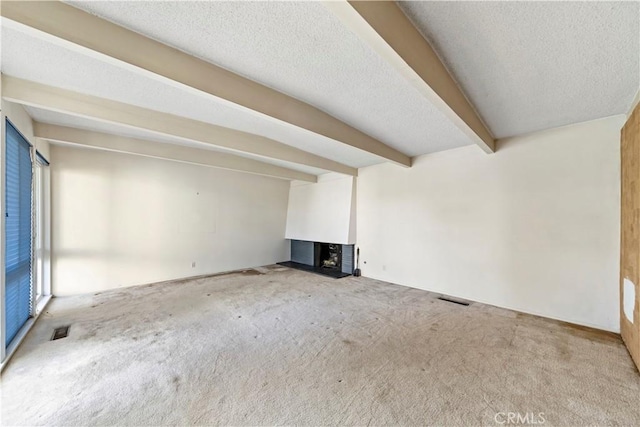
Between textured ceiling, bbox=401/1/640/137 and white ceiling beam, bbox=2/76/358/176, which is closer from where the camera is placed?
textured ceiling, bbox=401/1/640/137

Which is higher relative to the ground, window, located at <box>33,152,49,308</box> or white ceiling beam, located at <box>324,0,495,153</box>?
white ceiling beam, located at <box>324,0,495,153</box>

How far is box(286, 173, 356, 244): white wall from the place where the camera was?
578 cm

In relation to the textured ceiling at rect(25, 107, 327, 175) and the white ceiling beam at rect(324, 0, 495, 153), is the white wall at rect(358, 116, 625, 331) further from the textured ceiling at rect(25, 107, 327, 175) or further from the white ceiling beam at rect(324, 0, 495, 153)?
the textured ceiling at rect(25, 107, 327, 175)

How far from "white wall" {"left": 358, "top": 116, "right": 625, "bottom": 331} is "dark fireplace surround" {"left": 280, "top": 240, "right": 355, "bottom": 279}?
3.85 ft

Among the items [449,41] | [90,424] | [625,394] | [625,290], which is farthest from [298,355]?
[625,290]

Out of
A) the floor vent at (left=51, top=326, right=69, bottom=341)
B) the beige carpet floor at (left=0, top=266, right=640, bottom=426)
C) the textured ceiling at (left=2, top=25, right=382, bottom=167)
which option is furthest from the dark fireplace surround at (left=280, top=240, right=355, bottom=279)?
the floor vent at (left=51, top=326, right=69, bottom=341)

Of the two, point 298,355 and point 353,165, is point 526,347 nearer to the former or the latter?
point 298,355

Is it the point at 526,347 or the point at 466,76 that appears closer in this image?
the point at 466,76

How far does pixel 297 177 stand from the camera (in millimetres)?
6211

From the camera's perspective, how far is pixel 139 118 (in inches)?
111

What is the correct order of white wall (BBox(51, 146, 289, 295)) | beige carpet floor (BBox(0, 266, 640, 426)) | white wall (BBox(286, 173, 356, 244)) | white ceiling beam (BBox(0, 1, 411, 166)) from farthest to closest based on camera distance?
1. white wall (BBox(286, 173, 356, 244))
2. white wall (BBox(51, 146, 289, 295))
3. beige carpet floor (BBox(0, 266, 640, 426))
4. white ceiling beam (BBox(0, 1, 411, 166))

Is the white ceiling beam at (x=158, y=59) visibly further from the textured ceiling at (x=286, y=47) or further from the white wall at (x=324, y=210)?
the white wall at (x=324, y=210)

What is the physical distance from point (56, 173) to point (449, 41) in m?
5.80

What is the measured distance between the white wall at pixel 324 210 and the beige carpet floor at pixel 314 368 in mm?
2474
